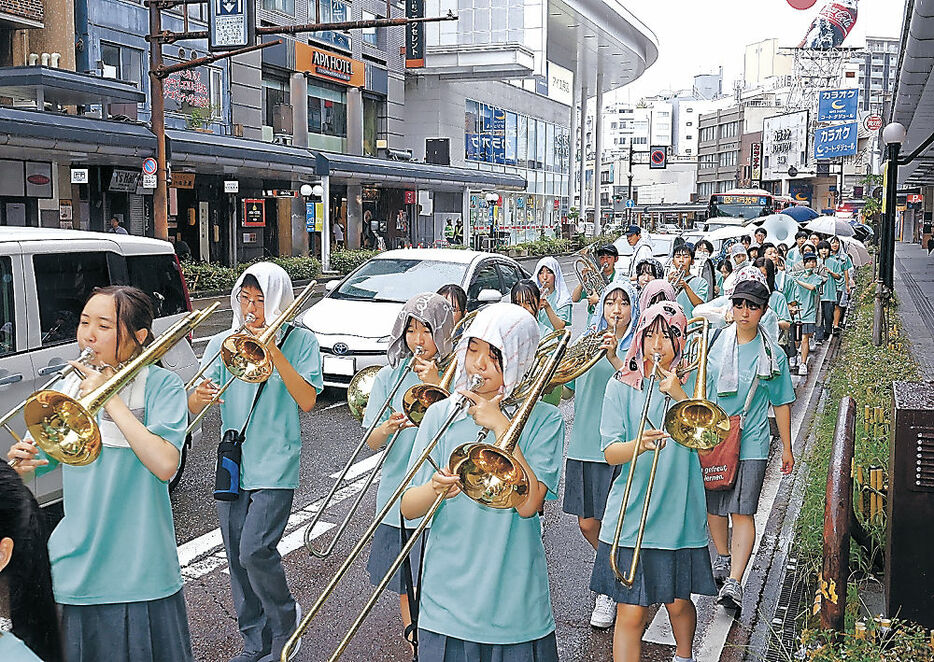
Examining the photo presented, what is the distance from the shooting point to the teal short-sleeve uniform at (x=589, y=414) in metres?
5.75

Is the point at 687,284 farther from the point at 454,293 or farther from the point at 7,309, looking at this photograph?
the point at 7,309

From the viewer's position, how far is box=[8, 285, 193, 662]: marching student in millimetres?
3367

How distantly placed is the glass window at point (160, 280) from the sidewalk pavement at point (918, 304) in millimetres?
6451

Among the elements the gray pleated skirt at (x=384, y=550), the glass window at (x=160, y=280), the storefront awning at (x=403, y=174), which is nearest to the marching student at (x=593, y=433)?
the gray pleated skirt at (x=384, y=550)

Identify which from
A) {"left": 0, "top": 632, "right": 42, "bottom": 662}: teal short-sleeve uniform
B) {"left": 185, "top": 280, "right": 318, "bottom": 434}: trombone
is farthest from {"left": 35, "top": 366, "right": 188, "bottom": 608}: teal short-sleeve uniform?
{"left": 0, "top": 632, "right": 42, "bottom": 662}: teal short-sleeve uniform

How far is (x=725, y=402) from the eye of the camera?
5.66m

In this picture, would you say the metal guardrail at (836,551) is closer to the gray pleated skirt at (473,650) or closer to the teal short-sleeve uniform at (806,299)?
the gray pleated skirt at (473,650)

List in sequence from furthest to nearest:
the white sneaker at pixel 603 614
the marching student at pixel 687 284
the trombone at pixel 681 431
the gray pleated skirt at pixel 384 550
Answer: the marching student at pixel 687 284 < the white sneaker at pixel 603 614 < the gray pleated skirt at pixel 384 550 < the trombone at pixel 681 431

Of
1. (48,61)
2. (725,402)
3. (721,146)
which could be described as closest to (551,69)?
(48,61)

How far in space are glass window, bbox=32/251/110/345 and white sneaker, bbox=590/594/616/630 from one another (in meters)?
3.53

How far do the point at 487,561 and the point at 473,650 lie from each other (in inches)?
10.7

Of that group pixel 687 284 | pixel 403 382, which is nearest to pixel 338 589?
pixel 403 382

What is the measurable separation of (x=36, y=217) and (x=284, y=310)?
21.8 m

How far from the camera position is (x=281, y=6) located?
35688 mm
